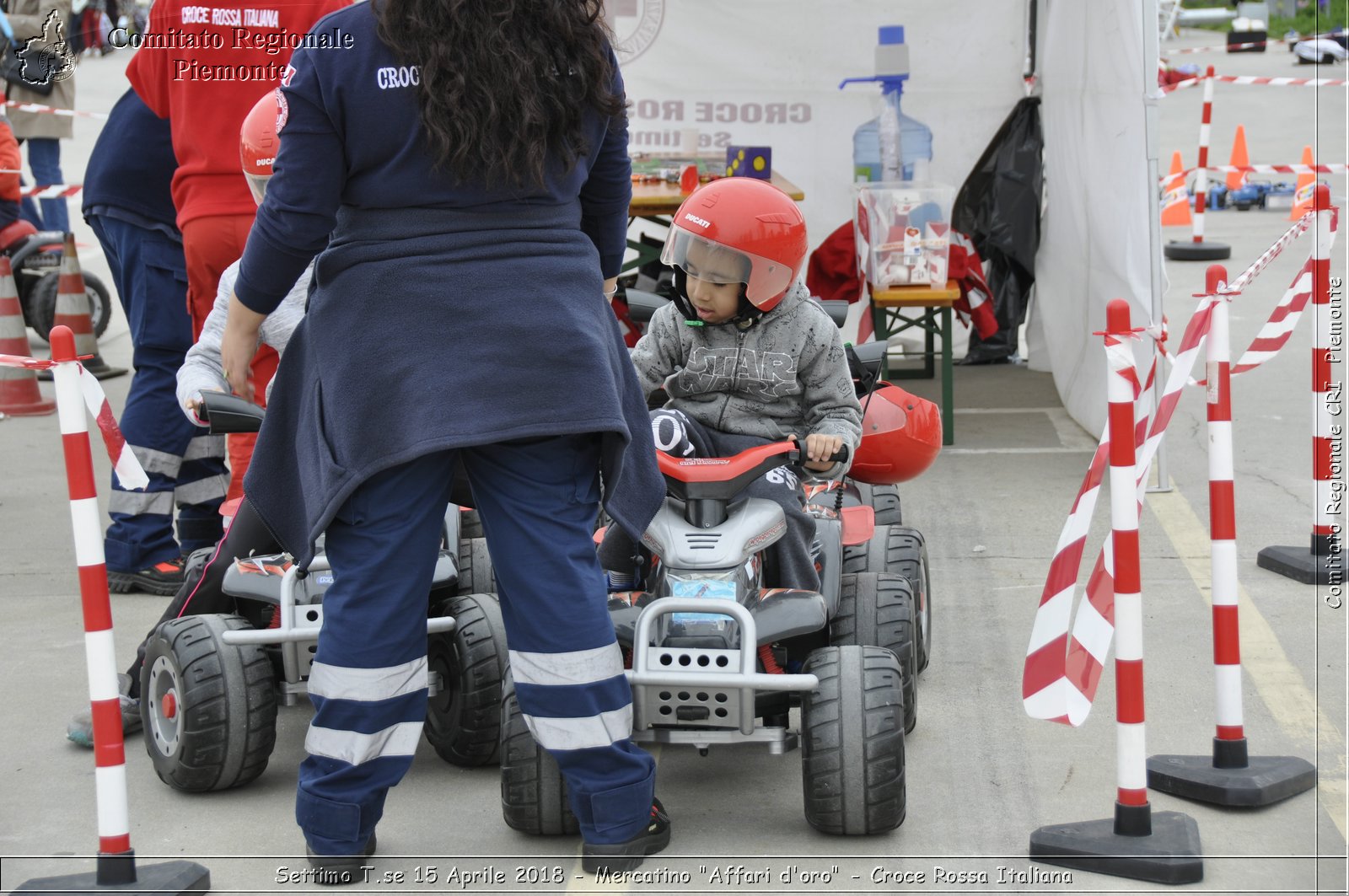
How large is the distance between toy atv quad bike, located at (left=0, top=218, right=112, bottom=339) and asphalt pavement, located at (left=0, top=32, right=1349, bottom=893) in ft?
8.37

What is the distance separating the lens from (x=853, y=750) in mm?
3420

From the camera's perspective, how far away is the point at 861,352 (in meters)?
4.80

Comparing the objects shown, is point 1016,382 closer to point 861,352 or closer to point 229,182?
point 861,352

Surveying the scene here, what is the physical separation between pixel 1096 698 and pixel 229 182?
3127 millimetres

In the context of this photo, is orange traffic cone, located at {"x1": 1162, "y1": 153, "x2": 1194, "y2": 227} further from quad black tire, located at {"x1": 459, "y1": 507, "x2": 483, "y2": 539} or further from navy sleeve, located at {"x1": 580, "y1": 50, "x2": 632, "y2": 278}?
navy sleeve, located at {"x1": 580, "y1": 50, "x2": 632, "y2": 278}

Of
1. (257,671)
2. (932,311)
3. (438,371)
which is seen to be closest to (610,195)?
(438,371)

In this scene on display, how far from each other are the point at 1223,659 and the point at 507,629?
5.71ft

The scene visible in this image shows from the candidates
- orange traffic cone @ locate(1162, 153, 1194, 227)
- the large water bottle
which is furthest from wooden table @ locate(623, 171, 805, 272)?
orange traffic cone @ locate(1162, 153, 1194, 227)

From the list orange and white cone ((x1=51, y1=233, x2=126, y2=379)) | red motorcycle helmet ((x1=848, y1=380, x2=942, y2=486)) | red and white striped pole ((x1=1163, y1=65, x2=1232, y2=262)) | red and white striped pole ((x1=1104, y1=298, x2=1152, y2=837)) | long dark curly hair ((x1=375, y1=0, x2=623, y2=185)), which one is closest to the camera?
long dark curly hair ((x1=375, y1=0, x2=623, y2=185))

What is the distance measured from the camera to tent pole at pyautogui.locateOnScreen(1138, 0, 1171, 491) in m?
6.30

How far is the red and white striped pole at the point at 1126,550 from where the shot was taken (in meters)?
3.28

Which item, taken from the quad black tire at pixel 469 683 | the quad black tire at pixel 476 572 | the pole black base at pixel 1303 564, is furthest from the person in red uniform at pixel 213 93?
the pole black base at pixel 1303 564

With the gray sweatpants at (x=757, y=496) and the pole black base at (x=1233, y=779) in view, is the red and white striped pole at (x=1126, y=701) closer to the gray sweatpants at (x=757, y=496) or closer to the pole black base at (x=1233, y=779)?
the pole black base at (x=1233, y=779)

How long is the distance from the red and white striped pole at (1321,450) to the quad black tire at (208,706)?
341 cm
